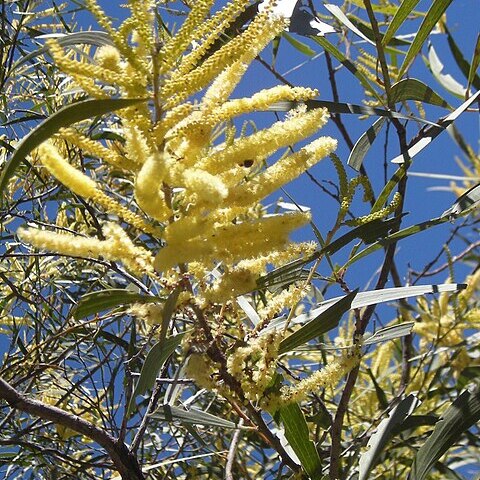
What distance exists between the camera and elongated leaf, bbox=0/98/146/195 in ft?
2.32

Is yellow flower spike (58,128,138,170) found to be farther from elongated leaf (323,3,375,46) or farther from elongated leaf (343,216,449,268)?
elongated leaf (323,3,375,46)

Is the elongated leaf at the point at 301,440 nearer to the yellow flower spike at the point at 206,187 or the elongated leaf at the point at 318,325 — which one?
the elongated leaf at the point at 318,325

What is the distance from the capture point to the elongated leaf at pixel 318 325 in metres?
0.95

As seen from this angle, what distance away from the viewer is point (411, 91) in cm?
116

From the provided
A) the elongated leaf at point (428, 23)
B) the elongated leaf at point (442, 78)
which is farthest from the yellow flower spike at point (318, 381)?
the elongated leaf at point (442, 78)

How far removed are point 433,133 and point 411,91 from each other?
77 mm

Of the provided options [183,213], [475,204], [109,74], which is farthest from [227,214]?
[475,204]

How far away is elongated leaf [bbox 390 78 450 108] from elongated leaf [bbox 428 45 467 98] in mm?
258

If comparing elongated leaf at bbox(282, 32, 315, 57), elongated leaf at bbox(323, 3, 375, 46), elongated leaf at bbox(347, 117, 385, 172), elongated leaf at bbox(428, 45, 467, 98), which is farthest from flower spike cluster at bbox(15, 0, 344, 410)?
elongated leaf at bbox(282, 32, 315, 57)

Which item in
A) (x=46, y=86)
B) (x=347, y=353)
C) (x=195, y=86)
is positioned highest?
(x=46, y=86)

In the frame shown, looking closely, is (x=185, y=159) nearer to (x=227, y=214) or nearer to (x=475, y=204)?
(x=227, y=214)

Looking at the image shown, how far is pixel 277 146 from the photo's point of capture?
0.77 meters

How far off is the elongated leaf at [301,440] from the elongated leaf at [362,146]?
38 centimetres

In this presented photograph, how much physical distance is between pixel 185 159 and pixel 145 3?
0.51 feet
